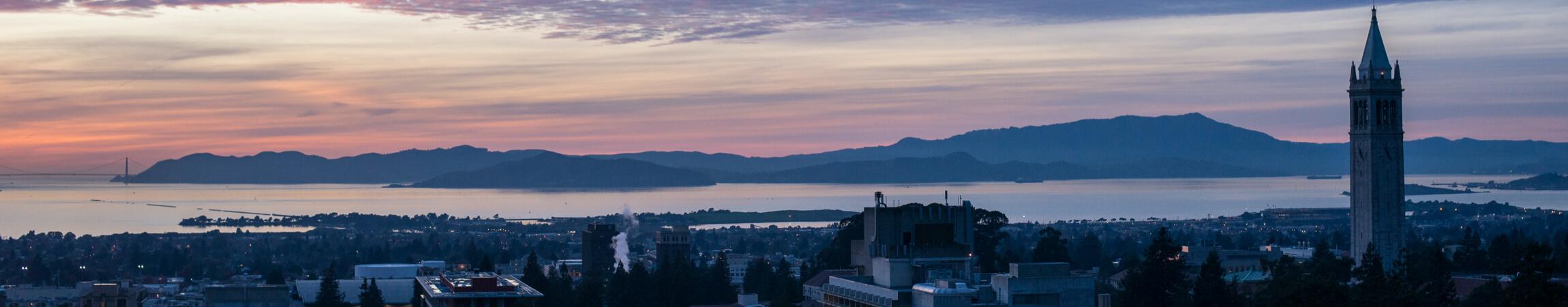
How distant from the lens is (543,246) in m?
146

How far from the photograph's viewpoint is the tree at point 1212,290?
44.8m

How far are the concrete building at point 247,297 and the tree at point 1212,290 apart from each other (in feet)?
108

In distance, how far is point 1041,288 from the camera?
Result: 117 ft

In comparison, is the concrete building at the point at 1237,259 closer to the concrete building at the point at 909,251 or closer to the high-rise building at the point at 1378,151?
the high-rise building at the point at 1378,151

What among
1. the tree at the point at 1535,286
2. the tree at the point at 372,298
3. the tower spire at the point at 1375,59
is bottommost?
the tree at the point at 372,298

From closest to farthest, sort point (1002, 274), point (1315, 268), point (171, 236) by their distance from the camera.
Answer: point (1002, 274) → point (1315, 268) → point (171, 236)

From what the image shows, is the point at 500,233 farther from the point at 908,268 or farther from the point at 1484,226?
the point at 908,268

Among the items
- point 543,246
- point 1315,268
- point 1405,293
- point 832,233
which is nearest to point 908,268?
point 1405,293

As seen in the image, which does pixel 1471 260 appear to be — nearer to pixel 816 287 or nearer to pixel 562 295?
pixel 816 287

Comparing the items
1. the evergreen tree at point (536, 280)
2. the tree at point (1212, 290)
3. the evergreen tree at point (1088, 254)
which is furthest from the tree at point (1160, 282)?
the evergreen tree at point (1088, 254)

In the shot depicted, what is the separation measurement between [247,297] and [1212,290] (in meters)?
35.0

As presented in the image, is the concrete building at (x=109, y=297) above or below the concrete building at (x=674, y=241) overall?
below

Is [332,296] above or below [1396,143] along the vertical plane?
below

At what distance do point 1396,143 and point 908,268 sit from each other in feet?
109
